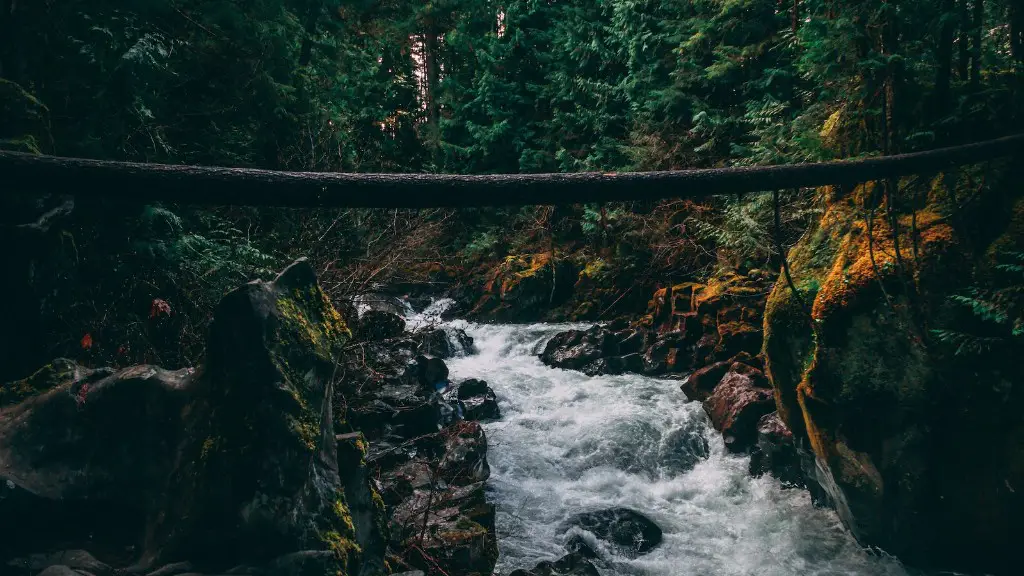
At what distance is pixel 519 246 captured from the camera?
21.1 meters

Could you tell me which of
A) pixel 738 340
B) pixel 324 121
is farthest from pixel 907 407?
pixel 324 121

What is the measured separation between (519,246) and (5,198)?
17531mm

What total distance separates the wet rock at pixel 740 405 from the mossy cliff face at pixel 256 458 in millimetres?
7234

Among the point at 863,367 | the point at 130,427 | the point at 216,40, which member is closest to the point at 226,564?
the point at 130,427

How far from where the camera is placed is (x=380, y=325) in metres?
11.4

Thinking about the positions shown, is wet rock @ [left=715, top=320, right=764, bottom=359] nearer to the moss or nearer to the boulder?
the boulder

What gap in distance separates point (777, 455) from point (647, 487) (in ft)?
6.47

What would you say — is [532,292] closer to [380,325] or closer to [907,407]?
[380,325]

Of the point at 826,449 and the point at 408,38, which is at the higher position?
the point at 408,38

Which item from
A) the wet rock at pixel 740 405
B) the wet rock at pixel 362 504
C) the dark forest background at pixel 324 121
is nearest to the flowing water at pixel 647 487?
the wet rock at pixel 740 405

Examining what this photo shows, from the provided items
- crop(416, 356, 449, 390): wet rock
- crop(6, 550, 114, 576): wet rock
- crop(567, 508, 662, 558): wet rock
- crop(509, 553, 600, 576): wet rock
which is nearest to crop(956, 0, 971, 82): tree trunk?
crop(567, 508, 662, 558): wet rock

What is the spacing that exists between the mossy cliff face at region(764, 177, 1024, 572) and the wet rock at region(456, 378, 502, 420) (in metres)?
5.92

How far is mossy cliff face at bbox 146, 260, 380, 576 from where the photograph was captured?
3115 millimetres

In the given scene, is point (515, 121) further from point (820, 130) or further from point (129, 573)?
point (129, 573)
